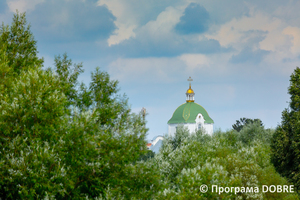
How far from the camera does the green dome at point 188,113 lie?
91562 mm

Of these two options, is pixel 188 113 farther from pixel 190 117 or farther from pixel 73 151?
pixel 73 151

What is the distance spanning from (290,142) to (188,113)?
62.1 metres

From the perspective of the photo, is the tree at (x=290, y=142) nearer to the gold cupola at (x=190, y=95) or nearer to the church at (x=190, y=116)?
the church at (x=190, y=116)

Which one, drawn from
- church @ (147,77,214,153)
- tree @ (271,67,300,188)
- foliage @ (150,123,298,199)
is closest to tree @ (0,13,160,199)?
foliage @ (150,123,298,199)

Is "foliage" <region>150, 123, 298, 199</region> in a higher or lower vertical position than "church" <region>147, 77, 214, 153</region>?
lower

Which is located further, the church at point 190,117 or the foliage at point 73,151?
the church at point 190,117

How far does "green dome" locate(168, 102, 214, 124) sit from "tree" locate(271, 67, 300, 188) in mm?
59407

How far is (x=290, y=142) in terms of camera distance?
97.9ft

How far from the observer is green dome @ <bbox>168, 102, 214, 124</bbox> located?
300 feet

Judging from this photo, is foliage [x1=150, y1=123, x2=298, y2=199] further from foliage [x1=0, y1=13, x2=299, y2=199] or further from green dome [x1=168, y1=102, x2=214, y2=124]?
green dome [x1=168, y1=102, x2=214, y2=124]

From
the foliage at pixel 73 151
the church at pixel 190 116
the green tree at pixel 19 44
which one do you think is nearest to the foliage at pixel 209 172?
the foliage at pixel 73 151

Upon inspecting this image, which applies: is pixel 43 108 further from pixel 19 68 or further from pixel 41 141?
pixel 19 68

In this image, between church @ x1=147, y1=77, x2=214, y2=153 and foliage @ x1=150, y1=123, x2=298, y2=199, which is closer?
foliage @ x1=150, y1=123, x2=298, y2=199

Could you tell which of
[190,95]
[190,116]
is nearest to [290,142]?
[190,116]
